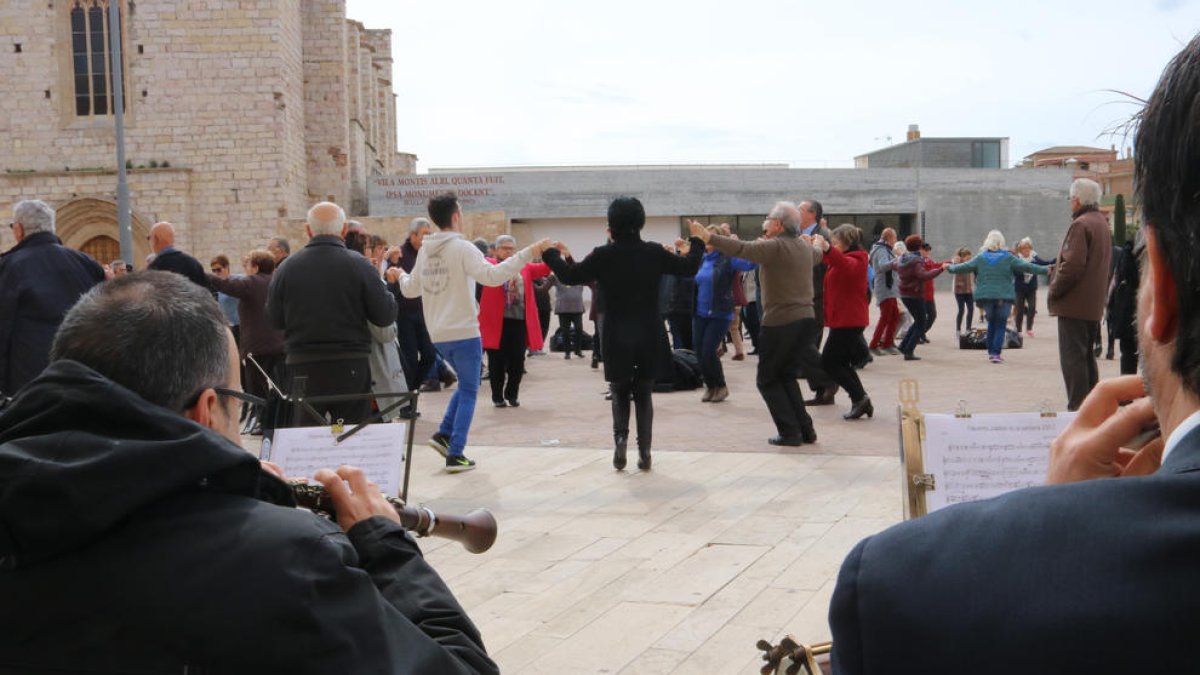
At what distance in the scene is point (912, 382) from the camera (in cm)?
321

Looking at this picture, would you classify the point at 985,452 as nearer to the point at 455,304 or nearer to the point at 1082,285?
the point at 455,304

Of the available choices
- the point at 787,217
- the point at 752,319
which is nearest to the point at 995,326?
the point at 752,319

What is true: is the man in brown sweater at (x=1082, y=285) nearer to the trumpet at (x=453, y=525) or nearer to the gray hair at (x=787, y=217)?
the gray hair at (x=787, y=217)

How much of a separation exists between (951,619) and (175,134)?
3369 centimetres

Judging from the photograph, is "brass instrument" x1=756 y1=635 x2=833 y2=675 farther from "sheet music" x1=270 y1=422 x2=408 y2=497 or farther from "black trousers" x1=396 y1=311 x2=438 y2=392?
"black trousers" x1=396 y1=311 x2=438 y2=392

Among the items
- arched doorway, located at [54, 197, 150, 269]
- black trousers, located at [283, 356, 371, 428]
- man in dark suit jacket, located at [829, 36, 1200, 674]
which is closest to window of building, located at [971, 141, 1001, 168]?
arched doorway, located at [54, 197, 150, 269]

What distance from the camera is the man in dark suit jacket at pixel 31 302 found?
7.08m

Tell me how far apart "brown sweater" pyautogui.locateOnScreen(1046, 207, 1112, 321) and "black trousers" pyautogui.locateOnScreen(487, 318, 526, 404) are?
5308 mm

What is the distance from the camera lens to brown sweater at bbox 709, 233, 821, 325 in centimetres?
912

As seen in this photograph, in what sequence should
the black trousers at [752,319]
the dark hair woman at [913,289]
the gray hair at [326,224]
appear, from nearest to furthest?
the gray hair at [326,224] → the dark hair woman at [913,289] → the black trousers at [752,319]

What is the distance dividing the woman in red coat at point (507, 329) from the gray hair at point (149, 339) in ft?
31.0

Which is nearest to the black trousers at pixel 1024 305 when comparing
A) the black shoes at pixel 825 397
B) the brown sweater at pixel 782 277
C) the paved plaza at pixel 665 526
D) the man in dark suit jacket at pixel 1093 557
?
the paved plaza at pixel 665 526

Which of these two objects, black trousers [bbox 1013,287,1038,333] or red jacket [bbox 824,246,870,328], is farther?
black trousers [bbox 1013,287,1038,333]

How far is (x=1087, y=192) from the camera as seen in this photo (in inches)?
350
